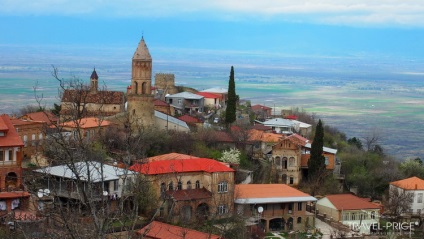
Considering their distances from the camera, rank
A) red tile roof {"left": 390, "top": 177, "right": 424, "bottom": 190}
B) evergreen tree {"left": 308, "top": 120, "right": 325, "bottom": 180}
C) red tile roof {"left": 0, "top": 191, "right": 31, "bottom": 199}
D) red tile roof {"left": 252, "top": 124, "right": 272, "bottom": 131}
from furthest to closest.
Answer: red tile roof {"left": 252, "top": 124, "right": 272, "bottom": 131} < evergreen tree {"left": 308, "top": 120, "right": 325, "bottom": 180} < red tile roof {"left": 390, "top": 177, "right": 424, "bottom": 190} < red tile roof {"left": 0, "top": 191, "right": 31, "bottom": 199}

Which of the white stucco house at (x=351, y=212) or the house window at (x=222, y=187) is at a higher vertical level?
the house window at (x=222, y=187)

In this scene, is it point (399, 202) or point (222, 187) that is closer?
point (222, 187)

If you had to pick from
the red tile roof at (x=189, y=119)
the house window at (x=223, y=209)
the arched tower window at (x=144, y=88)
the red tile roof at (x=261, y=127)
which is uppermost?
the arched tower window at (x=144, y=88)

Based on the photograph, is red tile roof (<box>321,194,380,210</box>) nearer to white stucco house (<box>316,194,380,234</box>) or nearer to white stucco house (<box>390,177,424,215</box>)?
white stucco house (<box>316,194,380,234</box>)

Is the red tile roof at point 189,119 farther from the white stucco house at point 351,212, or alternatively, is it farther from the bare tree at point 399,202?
the bare tree at point 399,202

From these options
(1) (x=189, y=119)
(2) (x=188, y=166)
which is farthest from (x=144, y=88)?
(2) (x=188, y=166)

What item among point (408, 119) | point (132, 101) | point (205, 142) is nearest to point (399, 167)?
point (205, 142)

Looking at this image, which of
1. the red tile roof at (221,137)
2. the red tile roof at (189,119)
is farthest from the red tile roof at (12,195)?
the red tile roof at (189,119)

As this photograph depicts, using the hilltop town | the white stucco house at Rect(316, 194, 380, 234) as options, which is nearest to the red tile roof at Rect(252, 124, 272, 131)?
the hilltop town

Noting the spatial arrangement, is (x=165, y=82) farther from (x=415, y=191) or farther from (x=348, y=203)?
(x=348, y=203)

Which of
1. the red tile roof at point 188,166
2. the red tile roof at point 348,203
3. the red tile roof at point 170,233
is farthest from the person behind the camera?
the red tile roof at point 348,203
